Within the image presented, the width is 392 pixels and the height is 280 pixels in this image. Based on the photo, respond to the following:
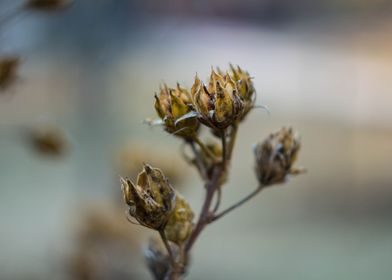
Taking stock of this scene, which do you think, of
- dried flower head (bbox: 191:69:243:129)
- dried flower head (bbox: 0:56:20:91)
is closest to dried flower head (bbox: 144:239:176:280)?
dried flower head (bbox: 191:69:243:129)

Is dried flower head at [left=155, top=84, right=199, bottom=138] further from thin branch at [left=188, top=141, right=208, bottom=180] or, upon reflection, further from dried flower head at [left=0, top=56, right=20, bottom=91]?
dried flower head at [left=0, top=56, right=20, bottom=91]

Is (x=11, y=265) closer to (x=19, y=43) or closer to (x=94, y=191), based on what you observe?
(x=94, y=191)

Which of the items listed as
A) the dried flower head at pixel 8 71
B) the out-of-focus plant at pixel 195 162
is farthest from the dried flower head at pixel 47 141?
the out-of-focus plant at pixel 195 162

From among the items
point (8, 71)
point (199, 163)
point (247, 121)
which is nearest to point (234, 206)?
point (199, 163)

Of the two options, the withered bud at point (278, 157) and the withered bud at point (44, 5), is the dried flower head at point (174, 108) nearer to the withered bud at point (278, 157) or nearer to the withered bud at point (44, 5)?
the withered bud at point (278, 157)

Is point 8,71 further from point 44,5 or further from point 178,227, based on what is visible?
point 178,227
